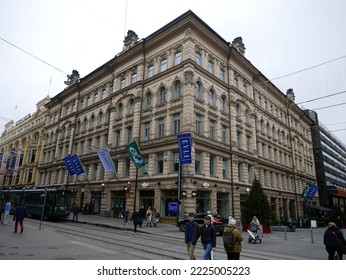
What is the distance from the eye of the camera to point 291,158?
47.6m

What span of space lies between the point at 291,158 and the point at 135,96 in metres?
31.3

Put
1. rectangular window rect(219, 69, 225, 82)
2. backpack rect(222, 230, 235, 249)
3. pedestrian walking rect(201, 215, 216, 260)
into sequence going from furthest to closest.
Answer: rectangular window rect(219, 69, 225, 82), pedestrian walking rect(201, 215, 216, 260), backpack rect(222, 230, 235, 249)

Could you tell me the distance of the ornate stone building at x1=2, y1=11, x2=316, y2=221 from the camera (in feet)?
87.3

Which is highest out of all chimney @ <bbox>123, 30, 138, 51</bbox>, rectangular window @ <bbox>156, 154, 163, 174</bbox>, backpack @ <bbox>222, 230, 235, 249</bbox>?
chimney @ <bbox>123, 30, 138, 51</bbox>

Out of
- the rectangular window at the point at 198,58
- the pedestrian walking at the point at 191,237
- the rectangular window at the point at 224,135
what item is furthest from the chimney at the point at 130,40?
the pedestrian walking at the point at 191,237

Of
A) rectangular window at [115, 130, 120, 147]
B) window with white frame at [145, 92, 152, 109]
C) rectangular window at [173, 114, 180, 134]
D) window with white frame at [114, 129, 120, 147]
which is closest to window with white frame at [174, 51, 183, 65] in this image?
window with white frame at [145, 92, 152, 109]

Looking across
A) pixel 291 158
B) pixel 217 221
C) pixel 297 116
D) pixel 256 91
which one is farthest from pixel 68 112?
pixel 297 116

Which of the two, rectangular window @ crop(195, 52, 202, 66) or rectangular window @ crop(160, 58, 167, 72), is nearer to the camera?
rectangular window @ crop(195, 52, 202, 66)

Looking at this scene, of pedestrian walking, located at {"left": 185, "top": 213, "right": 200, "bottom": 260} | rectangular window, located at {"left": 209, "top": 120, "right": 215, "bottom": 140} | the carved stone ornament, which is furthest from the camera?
rectangular window, located at {"left": 209, "top": 120, "right": 215, "bottom": 140}

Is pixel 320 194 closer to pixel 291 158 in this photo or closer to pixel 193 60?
pixel 291 158

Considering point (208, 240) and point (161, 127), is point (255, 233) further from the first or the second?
point (161, 127)

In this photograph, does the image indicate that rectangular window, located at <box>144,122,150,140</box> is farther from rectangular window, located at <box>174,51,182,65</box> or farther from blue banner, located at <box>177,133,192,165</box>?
blue banner, located at <box>177,133,192,165</box>

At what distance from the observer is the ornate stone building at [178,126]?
2661 cm

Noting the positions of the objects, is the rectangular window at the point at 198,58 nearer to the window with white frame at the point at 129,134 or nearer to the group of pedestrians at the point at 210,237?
the window with white frame at the point at 129,134
